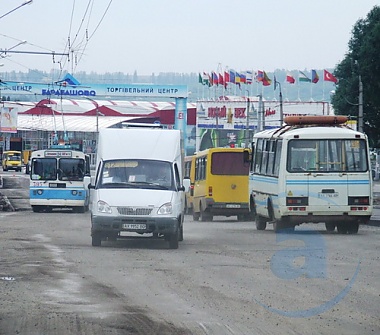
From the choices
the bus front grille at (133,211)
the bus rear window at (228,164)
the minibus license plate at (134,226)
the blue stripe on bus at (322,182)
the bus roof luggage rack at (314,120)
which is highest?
the bus roof luggage rack at (314,120)

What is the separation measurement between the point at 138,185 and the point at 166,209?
104cm

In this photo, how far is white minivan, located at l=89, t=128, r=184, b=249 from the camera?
66.4 ft

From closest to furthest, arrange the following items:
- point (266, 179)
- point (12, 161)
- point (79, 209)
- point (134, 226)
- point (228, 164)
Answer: point (134, 226)
point (266, 179)
point (228, 164)
point (79, 209)
point (12, 161)

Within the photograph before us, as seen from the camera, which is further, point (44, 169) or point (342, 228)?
point (44, 169)

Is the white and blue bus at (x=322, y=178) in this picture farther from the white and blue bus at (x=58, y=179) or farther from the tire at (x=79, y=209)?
the tire at (x=79, y=209)

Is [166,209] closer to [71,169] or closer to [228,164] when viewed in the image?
[228,164]

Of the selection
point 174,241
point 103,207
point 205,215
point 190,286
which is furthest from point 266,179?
point 190,286

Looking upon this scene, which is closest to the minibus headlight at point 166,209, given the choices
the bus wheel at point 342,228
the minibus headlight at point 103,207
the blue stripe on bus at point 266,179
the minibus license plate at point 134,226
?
the minibus license plate at point 134,226

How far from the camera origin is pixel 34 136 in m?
136

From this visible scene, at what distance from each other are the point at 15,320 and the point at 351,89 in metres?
55.6

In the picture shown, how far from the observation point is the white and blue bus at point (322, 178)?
25172mm

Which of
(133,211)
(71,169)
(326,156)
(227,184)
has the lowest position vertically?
(133,211)

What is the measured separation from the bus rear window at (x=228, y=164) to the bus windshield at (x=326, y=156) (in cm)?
957

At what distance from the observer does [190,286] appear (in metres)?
13.5
